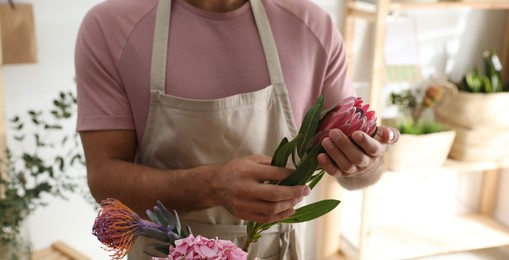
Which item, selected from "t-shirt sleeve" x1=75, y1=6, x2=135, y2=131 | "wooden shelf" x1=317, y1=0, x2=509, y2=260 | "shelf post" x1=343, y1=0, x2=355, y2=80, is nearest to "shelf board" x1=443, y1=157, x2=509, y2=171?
"wooden shelf" x1=317, y1=0, x2=509, y2=260

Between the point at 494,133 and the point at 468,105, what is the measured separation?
17cm

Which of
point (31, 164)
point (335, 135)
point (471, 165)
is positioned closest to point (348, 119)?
point (335, 135)

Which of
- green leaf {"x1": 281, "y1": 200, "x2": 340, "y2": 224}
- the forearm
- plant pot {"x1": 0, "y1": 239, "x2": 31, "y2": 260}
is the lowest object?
plant pot {"x1": 0, "y1": 239, "x2": 31, "y2": 260}

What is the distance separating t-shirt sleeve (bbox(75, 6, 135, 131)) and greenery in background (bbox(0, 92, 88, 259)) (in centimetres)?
61

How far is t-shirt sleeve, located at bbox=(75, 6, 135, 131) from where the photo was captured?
1.02m

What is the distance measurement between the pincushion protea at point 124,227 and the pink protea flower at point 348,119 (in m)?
0.22

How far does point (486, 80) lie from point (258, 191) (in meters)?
1.67

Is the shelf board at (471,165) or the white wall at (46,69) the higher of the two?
the white wall at (46,69)

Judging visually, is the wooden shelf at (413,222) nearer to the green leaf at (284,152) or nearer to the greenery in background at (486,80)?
the greenery in background at (486,80)

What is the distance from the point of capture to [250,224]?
0.77 metres

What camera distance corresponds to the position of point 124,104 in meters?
1.04

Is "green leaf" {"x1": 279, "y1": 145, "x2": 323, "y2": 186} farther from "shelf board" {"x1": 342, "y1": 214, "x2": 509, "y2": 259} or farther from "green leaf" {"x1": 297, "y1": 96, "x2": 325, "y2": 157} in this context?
"shelf board" {"x1": 342, "y1": 214, "x2": 509, "y2": 259}

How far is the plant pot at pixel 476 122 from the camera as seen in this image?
6.93 ft

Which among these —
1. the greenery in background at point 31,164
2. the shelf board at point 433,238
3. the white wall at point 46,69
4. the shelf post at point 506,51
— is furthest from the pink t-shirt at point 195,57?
the shelf post at point 506,51
